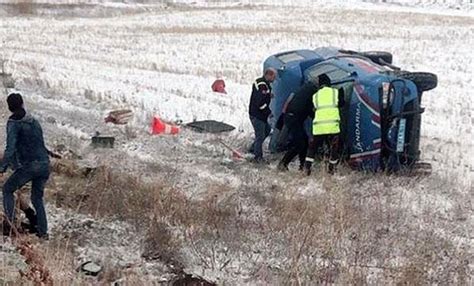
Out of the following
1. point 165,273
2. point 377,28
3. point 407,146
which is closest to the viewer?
point 165,273

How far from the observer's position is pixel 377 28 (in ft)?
112

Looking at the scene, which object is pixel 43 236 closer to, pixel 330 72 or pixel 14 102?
pixel 14 102

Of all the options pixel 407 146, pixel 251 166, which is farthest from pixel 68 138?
pixel 407 146

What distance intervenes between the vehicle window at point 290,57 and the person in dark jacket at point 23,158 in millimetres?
4885

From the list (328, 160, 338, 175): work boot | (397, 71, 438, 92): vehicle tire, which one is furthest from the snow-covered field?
(397, 71, 438, 92): vehicle tire

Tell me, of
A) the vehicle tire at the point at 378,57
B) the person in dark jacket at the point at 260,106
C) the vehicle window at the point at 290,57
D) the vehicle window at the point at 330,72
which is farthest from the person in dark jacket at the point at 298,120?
the vehicle tire at the point at 378,57

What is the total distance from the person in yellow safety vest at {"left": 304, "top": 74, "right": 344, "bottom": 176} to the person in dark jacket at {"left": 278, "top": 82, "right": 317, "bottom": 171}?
0.19m

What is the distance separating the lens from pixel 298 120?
980 centimetres

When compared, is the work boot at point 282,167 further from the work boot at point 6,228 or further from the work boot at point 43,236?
the work boot at point 6,228

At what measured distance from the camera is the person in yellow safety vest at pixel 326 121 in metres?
9.23

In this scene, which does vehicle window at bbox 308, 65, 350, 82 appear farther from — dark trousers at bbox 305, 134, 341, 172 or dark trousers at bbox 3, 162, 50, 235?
dark trousers at bbox 3, 162, 50, 235

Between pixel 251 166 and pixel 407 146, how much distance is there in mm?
2222

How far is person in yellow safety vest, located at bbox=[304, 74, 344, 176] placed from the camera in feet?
30.3

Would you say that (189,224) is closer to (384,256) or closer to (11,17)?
(384,256)
